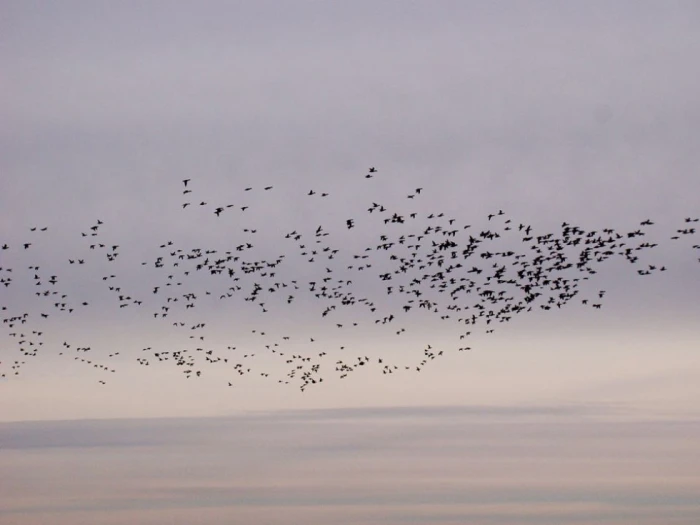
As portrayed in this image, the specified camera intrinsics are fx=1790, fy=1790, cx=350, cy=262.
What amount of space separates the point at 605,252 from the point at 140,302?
38.8m

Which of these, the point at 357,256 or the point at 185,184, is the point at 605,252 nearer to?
the point at 357,256

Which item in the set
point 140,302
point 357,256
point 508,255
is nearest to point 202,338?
point 140,302

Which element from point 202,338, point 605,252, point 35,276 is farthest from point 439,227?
point 35,276

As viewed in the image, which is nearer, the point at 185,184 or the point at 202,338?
the point at 185,184

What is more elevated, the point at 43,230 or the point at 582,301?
the point at 43,230

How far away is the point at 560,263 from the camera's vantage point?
14525 centimetres

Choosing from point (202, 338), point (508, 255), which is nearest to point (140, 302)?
point (202, 338)

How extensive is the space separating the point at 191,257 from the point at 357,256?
13593 millimetres

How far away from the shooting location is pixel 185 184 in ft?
455

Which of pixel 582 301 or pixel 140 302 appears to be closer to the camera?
pixel 582 301

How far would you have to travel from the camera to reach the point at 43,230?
14562 centimetres

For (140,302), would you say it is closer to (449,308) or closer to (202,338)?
(202,338)

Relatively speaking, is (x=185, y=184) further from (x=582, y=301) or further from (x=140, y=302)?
(x=582, y=301)

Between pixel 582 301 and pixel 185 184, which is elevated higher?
pixel 185 184
